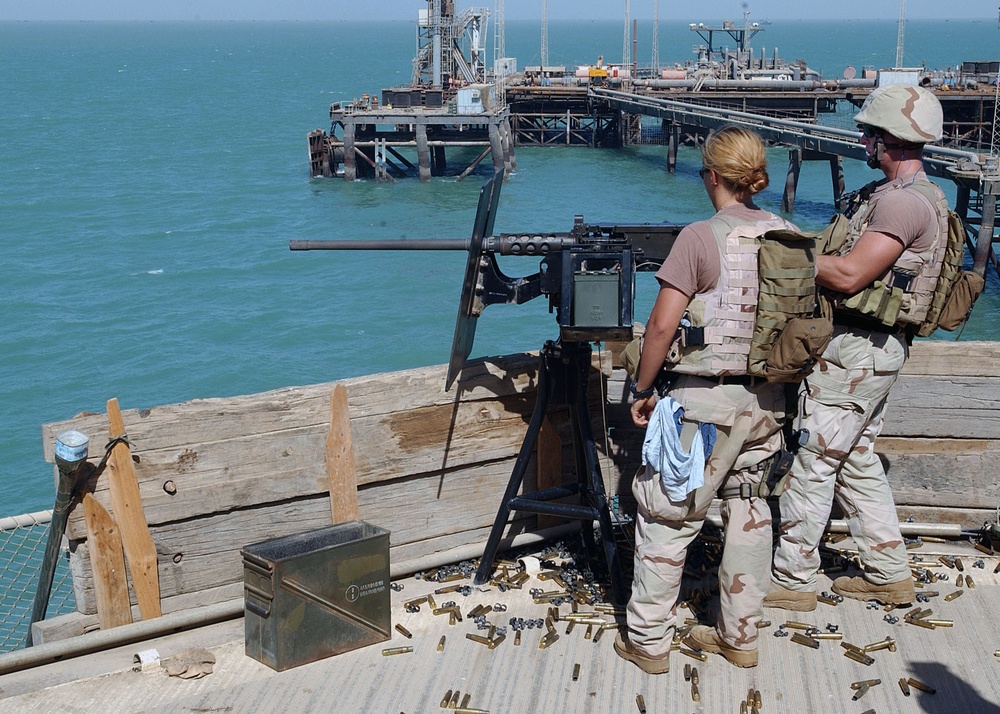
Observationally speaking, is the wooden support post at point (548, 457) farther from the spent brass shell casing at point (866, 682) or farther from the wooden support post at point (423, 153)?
the wooden support post at point (423, 153)

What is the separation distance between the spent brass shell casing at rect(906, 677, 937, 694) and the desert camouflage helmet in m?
2.17

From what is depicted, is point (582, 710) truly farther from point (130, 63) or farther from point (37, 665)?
point (130, 63)

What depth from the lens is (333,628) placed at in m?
4.80

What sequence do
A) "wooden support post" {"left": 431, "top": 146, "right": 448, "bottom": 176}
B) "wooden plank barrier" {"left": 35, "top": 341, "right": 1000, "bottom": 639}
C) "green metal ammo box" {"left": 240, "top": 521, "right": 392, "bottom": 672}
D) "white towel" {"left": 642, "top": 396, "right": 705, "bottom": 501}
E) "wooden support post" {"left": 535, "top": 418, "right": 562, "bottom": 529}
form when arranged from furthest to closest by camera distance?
1. "wooden support post" {"left": 431, "top": 146, "right": 448, "bottom": 176}
2. "wooden support post" {"left": 535, "top": 418, "right": 562, "bottom": 529}
3. "wooden plank barrier" {"left": 35, "top": 341, "right": 1000, "bottom": 639}
4. "green metal ammo box" {"left": 240, "top": 521, "right": 392, "bottom": 672}
5. "white towel" {"left": 642, "top": 396, "right": 705, "bottom": 501}

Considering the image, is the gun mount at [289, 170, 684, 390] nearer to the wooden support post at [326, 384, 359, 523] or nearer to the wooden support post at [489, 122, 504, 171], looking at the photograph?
the wooden support post at [326, 384, 359, 523]

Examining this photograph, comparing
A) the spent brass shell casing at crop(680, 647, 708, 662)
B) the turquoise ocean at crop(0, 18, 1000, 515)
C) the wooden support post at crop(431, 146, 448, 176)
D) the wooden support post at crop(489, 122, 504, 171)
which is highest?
the spent brass shell casing at crop(680, 647, 708, 662)

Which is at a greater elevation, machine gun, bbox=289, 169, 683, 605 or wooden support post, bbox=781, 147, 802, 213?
machine gun, bbox=289, 169, 683, 605

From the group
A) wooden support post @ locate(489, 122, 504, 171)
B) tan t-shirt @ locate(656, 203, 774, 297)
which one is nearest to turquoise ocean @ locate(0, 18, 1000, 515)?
wooden support post @ locate(489, 122, 504, 171)

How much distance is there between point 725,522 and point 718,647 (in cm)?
57

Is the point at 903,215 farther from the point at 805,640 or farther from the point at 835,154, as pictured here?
the point at 835,154

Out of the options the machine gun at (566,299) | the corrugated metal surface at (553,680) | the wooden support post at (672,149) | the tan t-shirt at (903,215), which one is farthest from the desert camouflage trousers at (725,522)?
the wooden support post at (672,149)

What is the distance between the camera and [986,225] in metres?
27.9

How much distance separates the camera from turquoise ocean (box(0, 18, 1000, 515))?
23281 millimetres

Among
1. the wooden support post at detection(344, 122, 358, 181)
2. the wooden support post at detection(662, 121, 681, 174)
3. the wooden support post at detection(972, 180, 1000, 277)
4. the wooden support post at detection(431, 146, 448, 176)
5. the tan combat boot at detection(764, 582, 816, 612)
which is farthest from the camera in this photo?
the wooden support post at detection(431, 146, 448, 176)
